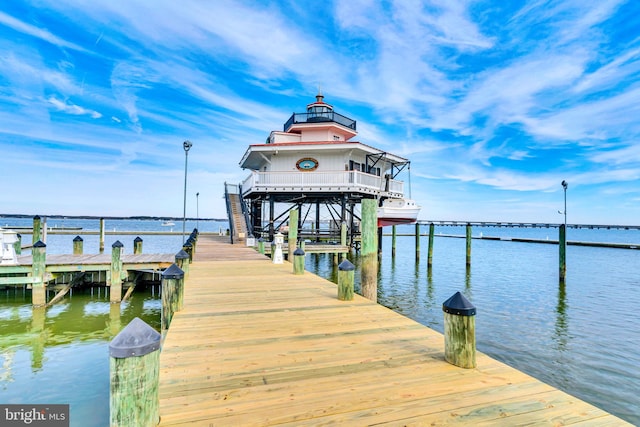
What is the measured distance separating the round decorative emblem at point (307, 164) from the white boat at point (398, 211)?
5948mm

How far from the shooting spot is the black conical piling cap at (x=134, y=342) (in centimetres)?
291

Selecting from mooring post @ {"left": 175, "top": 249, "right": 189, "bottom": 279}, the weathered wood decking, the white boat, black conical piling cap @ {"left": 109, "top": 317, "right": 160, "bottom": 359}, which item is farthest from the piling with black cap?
the white boat

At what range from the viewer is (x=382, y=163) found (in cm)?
2888

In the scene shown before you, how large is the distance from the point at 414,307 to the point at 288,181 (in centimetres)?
1274

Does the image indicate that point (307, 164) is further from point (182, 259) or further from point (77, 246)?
point (182, 259)

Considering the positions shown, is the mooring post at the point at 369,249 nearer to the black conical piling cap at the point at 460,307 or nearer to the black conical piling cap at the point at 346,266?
the black conical piling cap at the point at 346,266

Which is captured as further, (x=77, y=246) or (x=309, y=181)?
(x=309, y=181)

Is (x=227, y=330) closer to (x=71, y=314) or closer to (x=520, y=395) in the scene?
(x=520, y=395)

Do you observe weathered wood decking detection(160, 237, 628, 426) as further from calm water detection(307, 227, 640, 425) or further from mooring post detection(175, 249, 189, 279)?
calm water detection(307, 227, 640, 425)

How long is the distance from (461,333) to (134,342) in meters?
3.92

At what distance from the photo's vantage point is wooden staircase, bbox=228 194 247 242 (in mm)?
26620

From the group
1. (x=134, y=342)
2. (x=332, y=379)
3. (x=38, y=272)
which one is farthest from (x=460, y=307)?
(x=38, y=272)

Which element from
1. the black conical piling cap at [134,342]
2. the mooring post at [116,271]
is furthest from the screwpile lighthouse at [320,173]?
the black conical piling cap at [134,342]

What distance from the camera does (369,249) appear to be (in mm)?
9570
